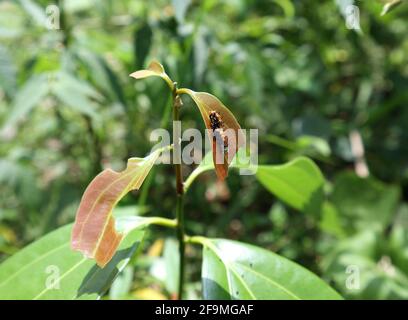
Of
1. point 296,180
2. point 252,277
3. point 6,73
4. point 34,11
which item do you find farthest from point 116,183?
point 34,11

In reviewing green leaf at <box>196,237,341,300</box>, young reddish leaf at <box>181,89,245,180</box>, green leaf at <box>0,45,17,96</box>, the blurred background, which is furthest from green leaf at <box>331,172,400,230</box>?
young reddish leaf at <box>181,89,245,180</box>

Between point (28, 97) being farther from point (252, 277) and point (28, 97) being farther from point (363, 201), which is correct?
point (363, 201)

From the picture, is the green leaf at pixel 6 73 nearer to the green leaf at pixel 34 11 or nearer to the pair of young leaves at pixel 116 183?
the green leaf at pixel 34 11

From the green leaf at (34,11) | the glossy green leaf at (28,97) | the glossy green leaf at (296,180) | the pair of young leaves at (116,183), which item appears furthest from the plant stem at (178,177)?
the green leaf at (34,11)

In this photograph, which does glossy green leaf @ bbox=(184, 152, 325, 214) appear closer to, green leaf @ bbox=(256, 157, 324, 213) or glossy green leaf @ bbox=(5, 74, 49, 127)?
green leaf @ bbox=(256, 157, 324, 213)
